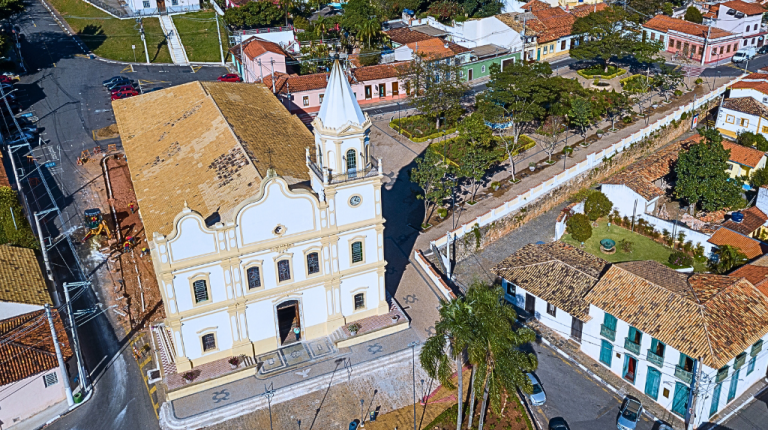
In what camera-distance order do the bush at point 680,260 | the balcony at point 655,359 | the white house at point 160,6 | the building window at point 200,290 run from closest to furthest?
the building window at point 200,290
the balcony at point 655,359
the bush at point 680,260
the white house at point 160,6

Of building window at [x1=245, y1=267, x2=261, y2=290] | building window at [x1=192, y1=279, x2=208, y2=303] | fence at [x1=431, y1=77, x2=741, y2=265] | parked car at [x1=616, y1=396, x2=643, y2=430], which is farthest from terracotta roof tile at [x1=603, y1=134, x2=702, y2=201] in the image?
building window at [x1=192, y1=279, x2=208, y2=303]

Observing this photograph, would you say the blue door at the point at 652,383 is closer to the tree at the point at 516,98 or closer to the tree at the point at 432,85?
the tree at the point at 516,98

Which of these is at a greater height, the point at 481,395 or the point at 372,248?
the point at 372,248

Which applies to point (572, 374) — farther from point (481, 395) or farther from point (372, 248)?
point (372, 248)

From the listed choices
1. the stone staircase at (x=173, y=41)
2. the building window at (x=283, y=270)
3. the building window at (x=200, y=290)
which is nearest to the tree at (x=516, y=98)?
the building window at (x=283, y=270)

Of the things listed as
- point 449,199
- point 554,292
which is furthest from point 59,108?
point 554,292

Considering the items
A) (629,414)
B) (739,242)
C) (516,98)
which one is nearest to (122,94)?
(516,98)
